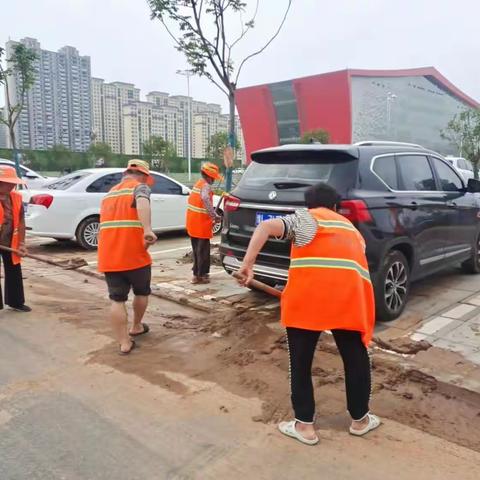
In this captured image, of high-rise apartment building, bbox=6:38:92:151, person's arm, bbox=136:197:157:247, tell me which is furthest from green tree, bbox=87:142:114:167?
person's arm, bbox=136:197:157:247

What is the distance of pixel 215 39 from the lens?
10758mm

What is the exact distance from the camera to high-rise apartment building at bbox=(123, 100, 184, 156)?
5912 cm

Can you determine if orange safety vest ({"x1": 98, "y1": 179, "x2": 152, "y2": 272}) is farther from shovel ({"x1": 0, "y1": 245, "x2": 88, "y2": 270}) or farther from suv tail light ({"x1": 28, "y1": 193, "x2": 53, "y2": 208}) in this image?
suv tail light ({"x1": 28, "y1": 193, "x2": 53, "y2": 208})

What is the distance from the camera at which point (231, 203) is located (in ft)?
18.1

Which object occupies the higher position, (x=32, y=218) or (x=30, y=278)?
(x=32, y=218)

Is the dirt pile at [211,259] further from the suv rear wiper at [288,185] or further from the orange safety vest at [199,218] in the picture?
the suv rear wiper at [288,185]

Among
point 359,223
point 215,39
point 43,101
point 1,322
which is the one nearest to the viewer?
point 359,223

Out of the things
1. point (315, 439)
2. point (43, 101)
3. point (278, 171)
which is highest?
point (43, 101)

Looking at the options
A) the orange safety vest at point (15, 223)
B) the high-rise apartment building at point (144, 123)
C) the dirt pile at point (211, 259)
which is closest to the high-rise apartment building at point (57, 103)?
the high-rise apartment building at point (144, 123)

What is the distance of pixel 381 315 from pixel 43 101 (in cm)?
3745

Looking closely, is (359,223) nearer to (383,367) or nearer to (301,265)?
(383,367)

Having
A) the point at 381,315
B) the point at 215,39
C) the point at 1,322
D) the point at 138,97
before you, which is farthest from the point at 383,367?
the point at 138,97

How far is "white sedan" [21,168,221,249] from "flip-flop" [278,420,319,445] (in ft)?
23.0

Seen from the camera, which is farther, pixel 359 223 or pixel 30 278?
pixel 30 278
